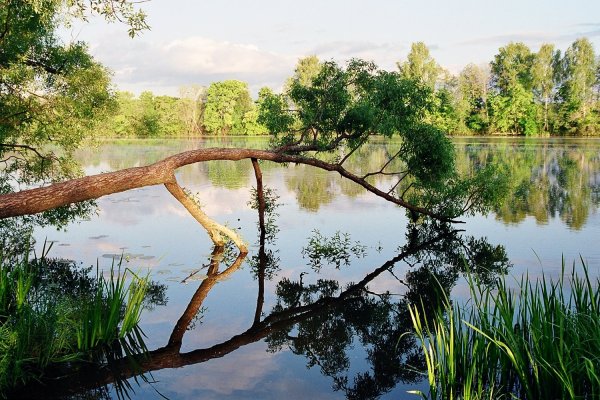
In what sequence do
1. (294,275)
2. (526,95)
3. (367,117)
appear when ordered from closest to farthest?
(294,275)
(367,117)
(526,95)

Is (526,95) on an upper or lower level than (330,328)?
upper

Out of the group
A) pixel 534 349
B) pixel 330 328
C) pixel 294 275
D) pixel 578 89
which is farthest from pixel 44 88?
pixel 578 89

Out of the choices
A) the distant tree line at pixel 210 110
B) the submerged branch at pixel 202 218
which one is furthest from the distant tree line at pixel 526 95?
the submerged branch at pixel 202 218

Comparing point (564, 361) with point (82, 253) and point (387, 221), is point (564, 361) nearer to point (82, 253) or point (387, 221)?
point (82, 253)

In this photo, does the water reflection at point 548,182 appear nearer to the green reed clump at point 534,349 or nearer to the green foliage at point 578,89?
the green reed clump at point 534,349

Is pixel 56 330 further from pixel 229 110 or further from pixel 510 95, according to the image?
pixel 229 110

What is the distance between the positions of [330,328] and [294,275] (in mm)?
3439

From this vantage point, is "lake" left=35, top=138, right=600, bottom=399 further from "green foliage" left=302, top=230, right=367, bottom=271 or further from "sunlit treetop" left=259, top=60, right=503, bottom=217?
"sunlit treetop" left=259, top=60, right=503, bottom=217

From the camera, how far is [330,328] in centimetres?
879

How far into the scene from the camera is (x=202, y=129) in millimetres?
90562

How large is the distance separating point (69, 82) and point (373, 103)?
7.49 meters

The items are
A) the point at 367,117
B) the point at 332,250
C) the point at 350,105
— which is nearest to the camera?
the point at 332,250

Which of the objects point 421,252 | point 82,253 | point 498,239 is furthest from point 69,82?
point 498,239

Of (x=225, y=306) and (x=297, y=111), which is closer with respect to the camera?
(x=225, y=306)
